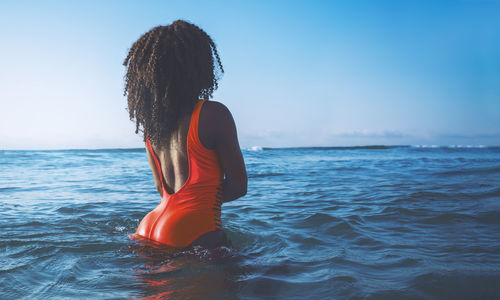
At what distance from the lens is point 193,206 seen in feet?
7.62

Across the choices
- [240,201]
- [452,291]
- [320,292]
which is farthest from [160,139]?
[240,201]

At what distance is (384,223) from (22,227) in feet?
14.1

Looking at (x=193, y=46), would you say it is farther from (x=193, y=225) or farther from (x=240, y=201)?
(x=240, y=201)

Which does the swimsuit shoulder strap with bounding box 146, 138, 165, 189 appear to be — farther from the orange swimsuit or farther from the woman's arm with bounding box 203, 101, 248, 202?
the woman's arm with bounding box 203, 101, 248, 202

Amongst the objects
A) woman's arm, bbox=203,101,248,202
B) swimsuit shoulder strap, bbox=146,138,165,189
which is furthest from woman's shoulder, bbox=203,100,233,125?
swimsuit shoulder strap, bbox=146,138,165,189

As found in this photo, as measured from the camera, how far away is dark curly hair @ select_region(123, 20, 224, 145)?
2.33m

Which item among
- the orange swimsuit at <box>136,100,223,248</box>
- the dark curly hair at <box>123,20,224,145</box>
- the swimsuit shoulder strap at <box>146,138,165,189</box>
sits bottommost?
the orange swimsuit at <box>136,100,223,248</box>

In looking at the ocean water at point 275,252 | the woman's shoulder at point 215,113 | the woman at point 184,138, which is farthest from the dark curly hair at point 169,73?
the ocean water at point 275,252

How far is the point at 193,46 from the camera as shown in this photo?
2.36m

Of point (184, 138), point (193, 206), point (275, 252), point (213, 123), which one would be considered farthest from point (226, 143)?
point (275, 252)

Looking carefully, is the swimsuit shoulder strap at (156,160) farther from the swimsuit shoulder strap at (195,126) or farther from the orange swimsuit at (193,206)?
the swimsuit shoulder strap at (195,126)

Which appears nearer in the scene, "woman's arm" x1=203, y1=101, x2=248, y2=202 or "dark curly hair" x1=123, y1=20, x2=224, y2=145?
"woman's arm" x1=203, y1=101, x2=248, y2=202

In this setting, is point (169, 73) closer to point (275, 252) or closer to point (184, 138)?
point (184, 138)

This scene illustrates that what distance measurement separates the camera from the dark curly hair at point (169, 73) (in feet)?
7.65
